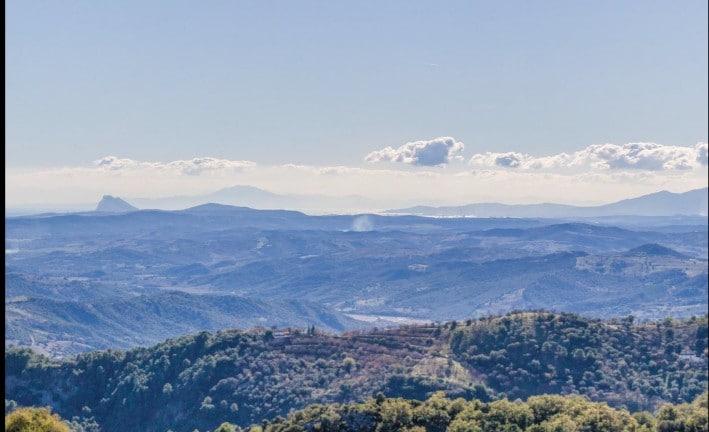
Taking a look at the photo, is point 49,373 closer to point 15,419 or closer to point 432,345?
point 432,345

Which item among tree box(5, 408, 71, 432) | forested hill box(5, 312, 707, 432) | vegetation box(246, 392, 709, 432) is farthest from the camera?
forested hill box(5, 312, 707, 432)

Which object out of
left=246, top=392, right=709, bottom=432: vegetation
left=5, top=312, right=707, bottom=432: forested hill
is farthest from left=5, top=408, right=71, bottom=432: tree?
left=5, top=312, right=707, bottom=432: forested hill

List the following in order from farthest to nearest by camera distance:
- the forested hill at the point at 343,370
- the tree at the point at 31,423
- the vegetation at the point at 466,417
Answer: the forested hill at the point at 343,370 < the vegetation at the point at 466,417 < the tree at the point at 31,423

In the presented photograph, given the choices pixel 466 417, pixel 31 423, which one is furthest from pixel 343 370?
pixel 31 423

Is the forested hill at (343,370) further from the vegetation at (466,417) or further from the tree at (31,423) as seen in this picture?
the tree at (31,423)

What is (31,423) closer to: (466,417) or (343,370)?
(466,417)

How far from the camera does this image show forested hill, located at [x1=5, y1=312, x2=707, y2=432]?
65562mm

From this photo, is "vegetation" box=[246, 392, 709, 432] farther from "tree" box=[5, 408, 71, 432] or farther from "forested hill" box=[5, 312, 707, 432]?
"forested hill" box=[5, 312, 707, 432]

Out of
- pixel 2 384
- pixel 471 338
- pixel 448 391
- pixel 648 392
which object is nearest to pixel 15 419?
pixel 2 384

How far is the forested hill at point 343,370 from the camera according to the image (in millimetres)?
65562

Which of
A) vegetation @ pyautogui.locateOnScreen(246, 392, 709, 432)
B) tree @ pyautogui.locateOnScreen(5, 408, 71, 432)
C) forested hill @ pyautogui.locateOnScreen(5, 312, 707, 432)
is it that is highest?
tree @ pyautogui.locateOnScreen(5, 408, 71, 432)

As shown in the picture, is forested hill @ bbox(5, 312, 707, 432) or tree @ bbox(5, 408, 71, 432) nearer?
tree @ bbox(5, 408, 71, 432)

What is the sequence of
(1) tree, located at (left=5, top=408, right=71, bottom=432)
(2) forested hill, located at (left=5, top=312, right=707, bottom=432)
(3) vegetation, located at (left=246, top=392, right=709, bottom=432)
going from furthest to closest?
(2) forested hill, located at (left=5, top=312, right=707, bottom=432) → (3) vegetation, located at (left=246, top=392, right=709, bottom=432) → (1) tree, located at (left=5, top=408, right=71, bottom=432)

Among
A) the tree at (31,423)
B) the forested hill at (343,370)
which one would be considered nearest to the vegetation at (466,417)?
the tree at (31,423)
